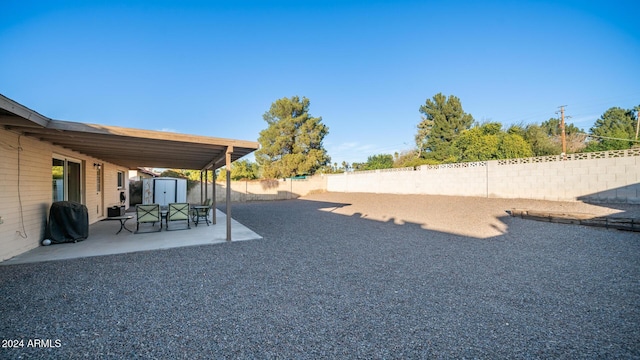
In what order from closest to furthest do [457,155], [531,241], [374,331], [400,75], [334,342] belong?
1. [334,342]
2. [374,331]
3. [531,241]
4. [400,75]
5. [457,155]

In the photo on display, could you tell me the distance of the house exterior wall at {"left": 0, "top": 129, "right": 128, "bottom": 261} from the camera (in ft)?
14.6

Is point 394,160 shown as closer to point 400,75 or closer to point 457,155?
point 457,155

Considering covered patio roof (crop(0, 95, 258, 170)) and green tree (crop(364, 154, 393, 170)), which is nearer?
covered patio roof (crop(0, 95, 258, 170))

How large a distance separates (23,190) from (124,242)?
1965 mm

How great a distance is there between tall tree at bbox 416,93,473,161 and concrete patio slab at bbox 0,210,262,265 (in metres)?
26.7

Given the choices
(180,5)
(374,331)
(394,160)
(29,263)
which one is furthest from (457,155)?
(29,263)

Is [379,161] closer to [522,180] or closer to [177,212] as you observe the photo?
[522,180]

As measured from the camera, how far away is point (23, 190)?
4941mm

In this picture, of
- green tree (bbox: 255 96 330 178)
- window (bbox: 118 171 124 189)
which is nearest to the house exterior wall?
window (bbox: 118 171 124 189)

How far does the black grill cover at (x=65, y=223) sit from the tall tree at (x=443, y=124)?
29.1 meters

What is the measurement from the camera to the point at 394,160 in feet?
111

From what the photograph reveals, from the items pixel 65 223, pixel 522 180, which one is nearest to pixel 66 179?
pixel 65 223

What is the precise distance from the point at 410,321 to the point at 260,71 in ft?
52.8

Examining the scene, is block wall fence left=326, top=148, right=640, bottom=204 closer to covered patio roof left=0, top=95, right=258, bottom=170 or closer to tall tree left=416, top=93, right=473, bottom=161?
covered patio roof left=0, top=95, right=258, bottom=170
